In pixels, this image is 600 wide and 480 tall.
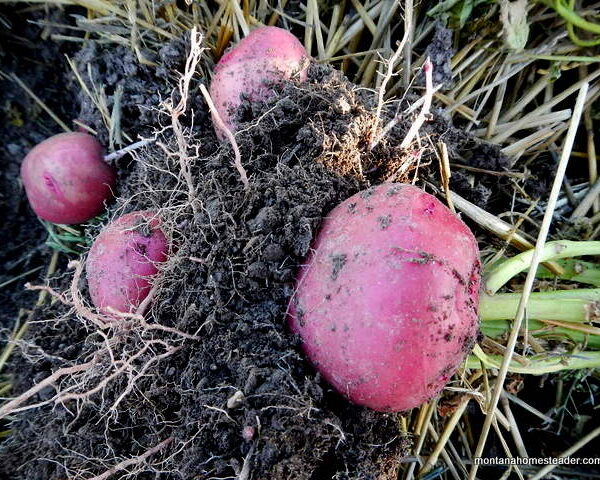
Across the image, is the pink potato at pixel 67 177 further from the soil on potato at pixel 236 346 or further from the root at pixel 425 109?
the root at pixel 425 109

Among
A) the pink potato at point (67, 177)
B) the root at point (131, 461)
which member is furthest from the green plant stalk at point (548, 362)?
the pink potato at point (67, 177)

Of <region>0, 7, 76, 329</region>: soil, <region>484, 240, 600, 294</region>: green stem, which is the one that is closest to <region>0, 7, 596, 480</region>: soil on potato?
<region>484, 240, 600, 294</region>: green stem

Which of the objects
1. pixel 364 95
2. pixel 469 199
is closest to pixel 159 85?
pixel 364 95

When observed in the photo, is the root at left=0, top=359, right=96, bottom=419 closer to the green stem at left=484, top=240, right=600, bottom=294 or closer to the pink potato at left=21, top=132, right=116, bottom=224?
the pink potato at left=21, top=132, right=116, bottom=224

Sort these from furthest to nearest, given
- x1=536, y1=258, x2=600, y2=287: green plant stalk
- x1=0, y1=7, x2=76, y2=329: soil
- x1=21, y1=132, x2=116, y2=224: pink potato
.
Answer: x1=0, y1=7, x2=76, y2=329: soil
x1=21, y1=132, x2=116, y2=224: pink potato
x1=536, y1=258, x2=600, y2=287: green plant stalk

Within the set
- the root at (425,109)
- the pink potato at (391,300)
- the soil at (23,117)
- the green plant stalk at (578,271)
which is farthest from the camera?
the soil at (23,117)

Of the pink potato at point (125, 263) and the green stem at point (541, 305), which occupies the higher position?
the pink potato at point (125, 263)

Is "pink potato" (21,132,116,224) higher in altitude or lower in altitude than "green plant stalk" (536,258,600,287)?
higher
